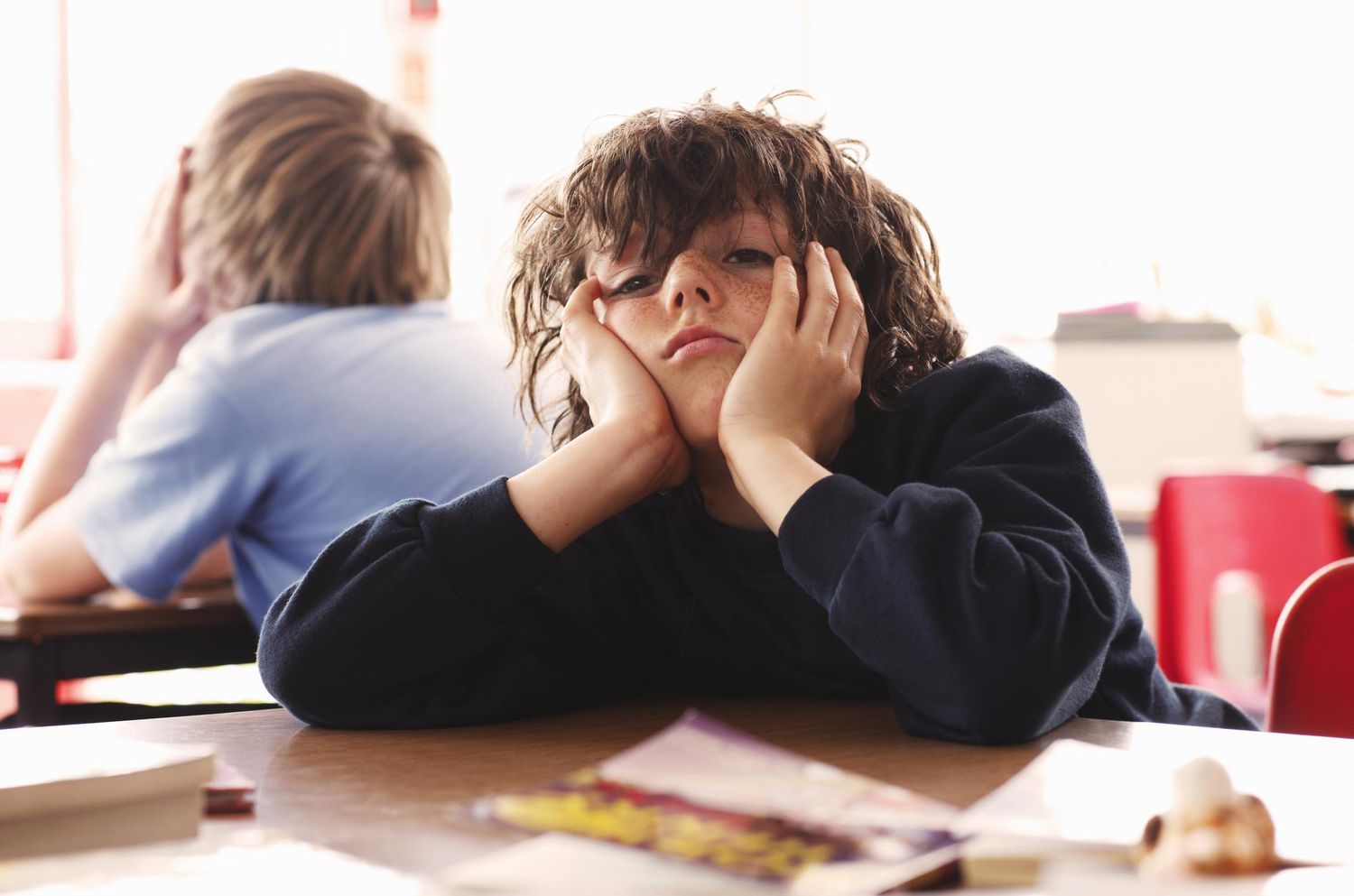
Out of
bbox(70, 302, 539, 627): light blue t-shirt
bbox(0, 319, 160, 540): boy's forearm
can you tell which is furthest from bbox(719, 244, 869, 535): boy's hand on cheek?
bbox(0, 319, 160, 540): boy's forearm

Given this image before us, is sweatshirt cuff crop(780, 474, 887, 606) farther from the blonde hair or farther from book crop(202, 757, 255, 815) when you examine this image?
the blonde hair

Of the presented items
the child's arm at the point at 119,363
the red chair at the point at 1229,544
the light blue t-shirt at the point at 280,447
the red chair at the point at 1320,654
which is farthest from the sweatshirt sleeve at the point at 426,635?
the red chair at the point at 1229,544

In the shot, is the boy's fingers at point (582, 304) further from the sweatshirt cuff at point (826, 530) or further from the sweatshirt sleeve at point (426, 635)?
the sweatshirt cuff at point (826, 530)

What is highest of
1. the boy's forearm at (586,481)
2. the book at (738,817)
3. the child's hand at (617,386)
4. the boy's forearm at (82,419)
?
the child's hand at (617,386)

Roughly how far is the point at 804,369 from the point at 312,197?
1.04 metres

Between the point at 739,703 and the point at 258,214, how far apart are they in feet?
3.62

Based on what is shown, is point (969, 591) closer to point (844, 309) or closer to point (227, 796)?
point (844, 309)

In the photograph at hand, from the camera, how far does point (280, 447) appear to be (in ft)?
5.57

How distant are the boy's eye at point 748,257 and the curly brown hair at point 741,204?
3 cm

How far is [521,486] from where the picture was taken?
3.34 feet

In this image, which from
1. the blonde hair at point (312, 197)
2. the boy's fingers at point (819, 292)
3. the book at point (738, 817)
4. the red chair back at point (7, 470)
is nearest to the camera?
the book at point (738, 817)

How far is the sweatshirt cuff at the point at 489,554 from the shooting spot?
3.26 feet

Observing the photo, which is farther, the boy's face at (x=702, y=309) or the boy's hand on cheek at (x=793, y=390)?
the boy's face at (x=702, y=309)

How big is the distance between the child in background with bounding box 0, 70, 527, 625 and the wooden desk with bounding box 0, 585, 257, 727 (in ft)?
0.19
